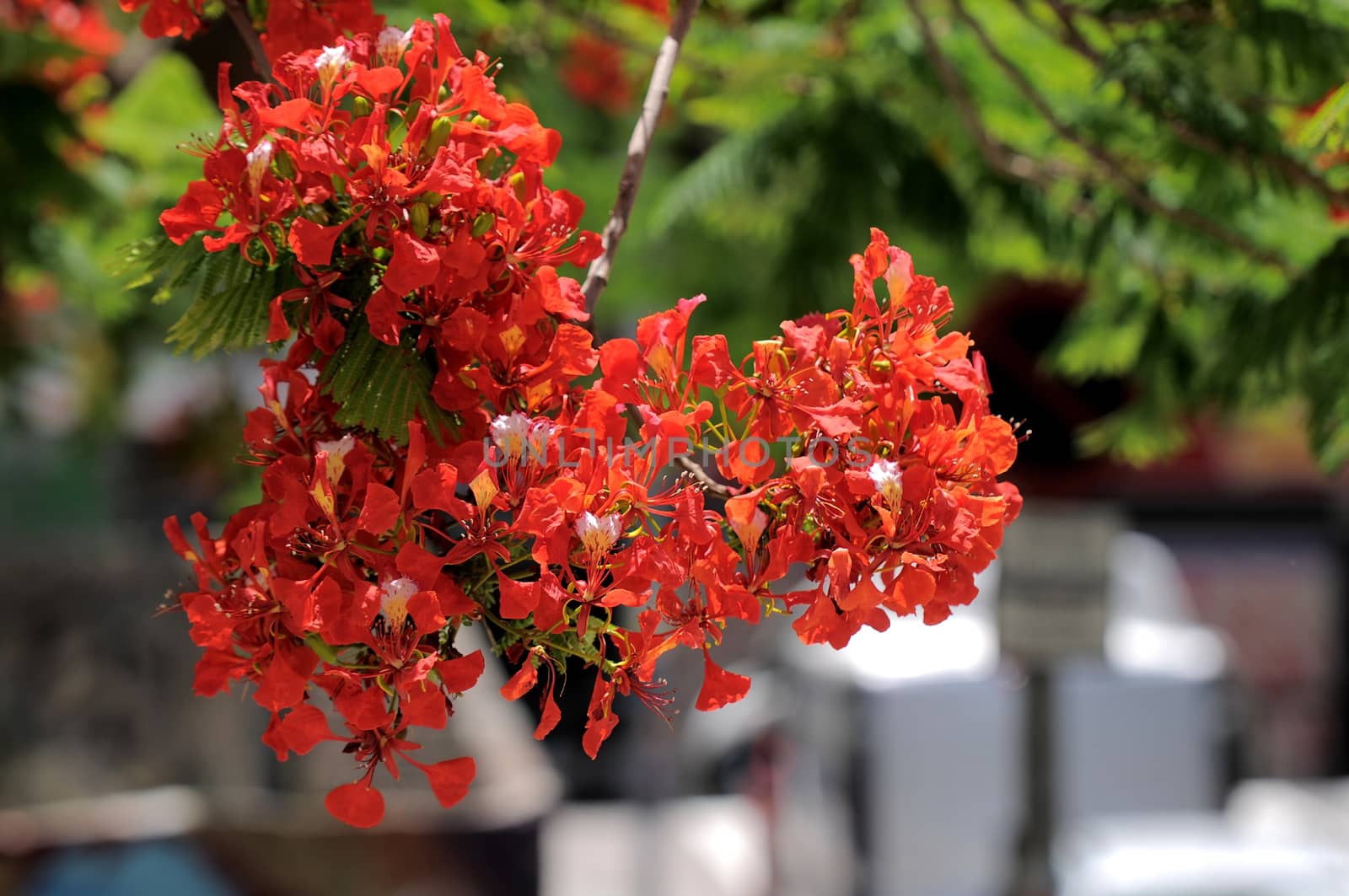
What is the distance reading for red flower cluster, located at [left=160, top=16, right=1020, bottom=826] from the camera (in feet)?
2.84

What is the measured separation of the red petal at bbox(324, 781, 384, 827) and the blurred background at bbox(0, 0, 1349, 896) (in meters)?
0.26

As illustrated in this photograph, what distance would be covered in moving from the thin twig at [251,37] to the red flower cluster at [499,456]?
8.8 inches

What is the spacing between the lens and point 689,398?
39.2 inches

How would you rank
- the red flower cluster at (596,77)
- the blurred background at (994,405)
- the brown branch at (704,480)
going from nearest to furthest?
the brown branch at (704,480)
the blurred background at (994,405)
the red flower cluster at (596,77)

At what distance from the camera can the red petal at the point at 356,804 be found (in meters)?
0.88

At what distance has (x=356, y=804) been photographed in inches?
34.9

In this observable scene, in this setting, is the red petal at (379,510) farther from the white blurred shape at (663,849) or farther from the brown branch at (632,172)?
the white blurred shape at (663,849)

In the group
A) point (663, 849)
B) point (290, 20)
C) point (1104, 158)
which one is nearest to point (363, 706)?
point (290, 20)

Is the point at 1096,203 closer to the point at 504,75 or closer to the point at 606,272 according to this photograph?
the point at 504,75

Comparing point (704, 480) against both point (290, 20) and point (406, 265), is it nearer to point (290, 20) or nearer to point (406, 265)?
point (406, 265)

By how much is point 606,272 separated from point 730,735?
609 cm

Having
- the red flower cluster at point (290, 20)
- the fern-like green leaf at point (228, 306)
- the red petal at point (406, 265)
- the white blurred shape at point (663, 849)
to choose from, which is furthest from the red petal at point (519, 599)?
the white blurred shape at point (663, 849)

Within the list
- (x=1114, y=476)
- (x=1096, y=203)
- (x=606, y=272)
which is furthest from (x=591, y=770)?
(x=606, y=272)

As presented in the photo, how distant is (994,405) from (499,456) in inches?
82.9
